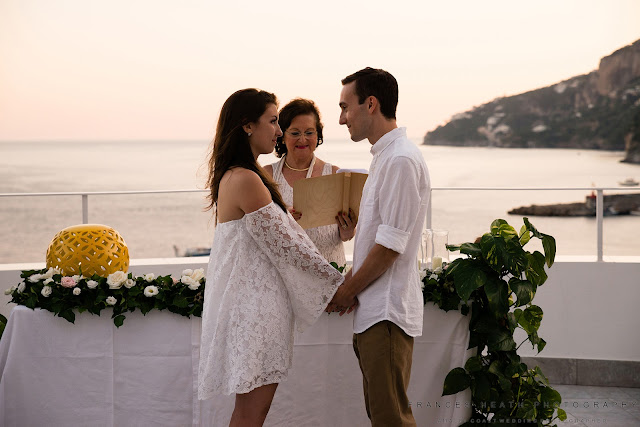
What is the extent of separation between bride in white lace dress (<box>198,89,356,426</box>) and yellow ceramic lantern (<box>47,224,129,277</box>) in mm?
770

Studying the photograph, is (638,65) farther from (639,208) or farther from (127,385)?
(127,385)

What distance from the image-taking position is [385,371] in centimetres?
215

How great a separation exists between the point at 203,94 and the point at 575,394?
31109 millimetres

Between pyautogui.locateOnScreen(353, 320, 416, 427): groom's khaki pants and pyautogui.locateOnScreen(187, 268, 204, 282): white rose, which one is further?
pyautogui.locateOnScreen(187, 268, 204, 282): white rose

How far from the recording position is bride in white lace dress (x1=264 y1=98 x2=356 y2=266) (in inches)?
119

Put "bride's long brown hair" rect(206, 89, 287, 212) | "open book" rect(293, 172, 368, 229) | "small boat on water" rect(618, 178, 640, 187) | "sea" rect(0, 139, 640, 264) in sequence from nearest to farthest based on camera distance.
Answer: "bride's long brown hair" rect(206, 89, 287, 212) < "open book" rect(293, 172, 368, 229) < "sea" rect(0, 139, 640, 264) < "small boat on water" rect(618, 178, 640, 187)

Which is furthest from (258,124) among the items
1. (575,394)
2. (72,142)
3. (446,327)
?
(72,142)

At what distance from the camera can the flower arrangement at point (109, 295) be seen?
8.99 ft

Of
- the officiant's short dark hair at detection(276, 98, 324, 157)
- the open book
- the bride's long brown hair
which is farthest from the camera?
the officiant's short dark hair at detection(276, 98, 324, 157)

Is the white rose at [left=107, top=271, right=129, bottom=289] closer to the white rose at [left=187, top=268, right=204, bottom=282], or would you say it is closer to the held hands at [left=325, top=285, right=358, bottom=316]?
the white rose at [left=187, top=268, right=204, bottom=282]

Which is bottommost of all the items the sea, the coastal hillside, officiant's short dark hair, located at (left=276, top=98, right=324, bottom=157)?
the sea

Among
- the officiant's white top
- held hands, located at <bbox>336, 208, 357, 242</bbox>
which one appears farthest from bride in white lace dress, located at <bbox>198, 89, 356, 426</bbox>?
held hands, located at <bbox>336, 208, 357, 242</bbox>

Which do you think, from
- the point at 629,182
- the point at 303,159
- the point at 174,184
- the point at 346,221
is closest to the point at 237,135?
the point at 346,221

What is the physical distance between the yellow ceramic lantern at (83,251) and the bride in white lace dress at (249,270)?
30.3 inches
